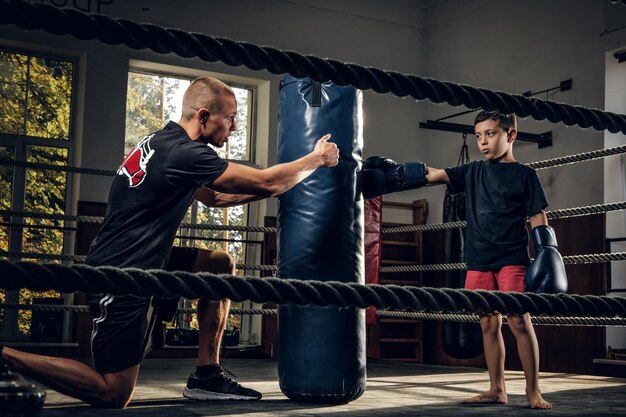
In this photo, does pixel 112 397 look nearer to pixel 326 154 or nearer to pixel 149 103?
pixel 326 154

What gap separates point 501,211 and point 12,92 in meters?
4.76

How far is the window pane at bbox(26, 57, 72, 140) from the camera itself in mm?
6125

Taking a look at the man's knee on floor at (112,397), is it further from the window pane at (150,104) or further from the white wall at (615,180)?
the window pane at (150,104)

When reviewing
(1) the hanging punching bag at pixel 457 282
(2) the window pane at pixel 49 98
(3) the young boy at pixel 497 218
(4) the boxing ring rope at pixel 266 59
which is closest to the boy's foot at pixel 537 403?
(3) the young boy at pixel 497 218

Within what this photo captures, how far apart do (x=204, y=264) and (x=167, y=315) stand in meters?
0.28

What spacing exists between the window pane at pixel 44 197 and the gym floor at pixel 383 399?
2733mm

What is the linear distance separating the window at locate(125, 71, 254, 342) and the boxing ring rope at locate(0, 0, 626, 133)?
518 cm

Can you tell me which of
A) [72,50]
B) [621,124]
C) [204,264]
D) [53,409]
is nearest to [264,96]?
[72,50]

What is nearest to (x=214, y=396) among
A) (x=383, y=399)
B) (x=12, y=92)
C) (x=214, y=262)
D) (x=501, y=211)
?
(x=214, y=262)

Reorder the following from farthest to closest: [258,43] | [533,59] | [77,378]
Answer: [258,43]
[533,59]
[77,378]

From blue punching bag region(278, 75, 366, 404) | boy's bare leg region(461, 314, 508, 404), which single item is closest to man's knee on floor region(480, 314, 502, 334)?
boy's bare leg region(461, 314, 508, 404)

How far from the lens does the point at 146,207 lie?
6.44ft

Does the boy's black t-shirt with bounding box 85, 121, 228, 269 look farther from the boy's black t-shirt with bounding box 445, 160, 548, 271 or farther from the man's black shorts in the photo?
the boy's black t-shirt with bounding box 445, 160, 548, 271

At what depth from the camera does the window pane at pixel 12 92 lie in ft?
19.7
